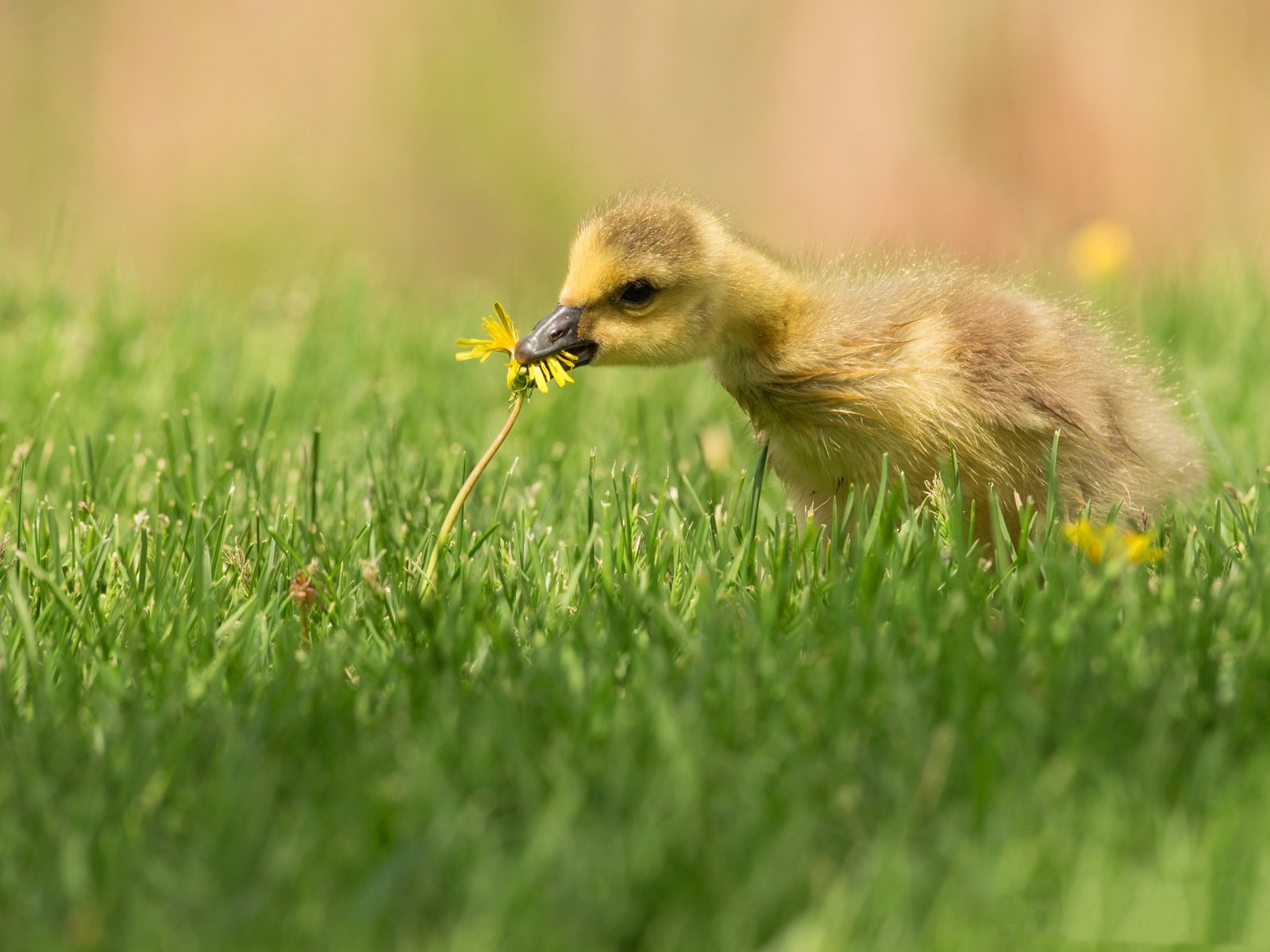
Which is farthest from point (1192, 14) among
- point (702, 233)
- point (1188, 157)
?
point (702, 233)

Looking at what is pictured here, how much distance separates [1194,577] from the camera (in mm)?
2779

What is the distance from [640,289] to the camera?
331 centimetres

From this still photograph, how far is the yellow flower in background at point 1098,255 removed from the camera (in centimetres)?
635

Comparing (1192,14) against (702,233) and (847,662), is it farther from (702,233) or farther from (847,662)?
(847,662)

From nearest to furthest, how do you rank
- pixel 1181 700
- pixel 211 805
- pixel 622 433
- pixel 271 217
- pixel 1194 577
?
pixel 211 805
pixel 1181 700
pixel 1194 577
pixel 622 433
pixel 271 217

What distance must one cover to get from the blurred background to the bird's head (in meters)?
5.08

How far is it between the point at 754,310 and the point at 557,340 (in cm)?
44

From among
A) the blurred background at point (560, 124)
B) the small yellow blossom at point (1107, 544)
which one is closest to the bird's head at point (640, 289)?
the small yellow blossom at point (1107, 544)

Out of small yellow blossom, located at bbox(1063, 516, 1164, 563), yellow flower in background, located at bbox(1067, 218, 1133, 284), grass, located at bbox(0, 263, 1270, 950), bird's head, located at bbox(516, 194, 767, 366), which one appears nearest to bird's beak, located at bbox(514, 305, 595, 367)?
bird's head, located at bbox(516, 194, 767, 366)

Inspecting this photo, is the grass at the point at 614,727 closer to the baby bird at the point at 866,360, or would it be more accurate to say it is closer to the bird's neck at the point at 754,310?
the baby bird at the point at 866,360

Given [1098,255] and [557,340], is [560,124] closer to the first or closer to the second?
[1098,255]

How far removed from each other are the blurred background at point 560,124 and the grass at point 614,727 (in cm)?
539

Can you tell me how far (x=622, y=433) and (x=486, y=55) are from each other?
7.74 m

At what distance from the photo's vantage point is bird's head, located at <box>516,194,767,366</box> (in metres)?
3.27
